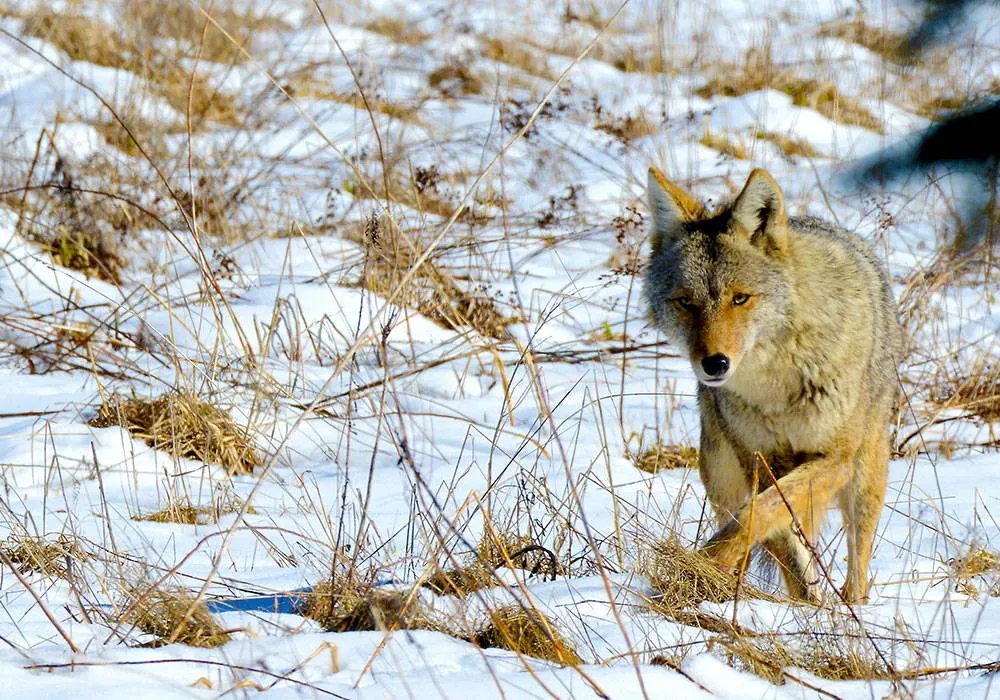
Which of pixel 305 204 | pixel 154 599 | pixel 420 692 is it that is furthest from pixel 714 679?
pixel 305 204

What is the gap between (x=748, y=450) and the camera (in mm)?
4508

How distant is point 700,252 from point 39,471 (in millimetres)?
3106

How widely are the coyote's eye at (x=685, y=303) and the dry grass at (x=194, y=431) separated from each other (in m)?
2.12

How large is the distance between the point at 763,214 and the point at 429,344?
313 centimetres

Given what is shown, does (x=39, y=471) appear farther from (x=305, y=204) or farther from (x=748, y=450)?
(x=305, y=204)

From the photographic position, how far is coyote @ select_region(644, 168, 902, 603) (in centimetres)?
419

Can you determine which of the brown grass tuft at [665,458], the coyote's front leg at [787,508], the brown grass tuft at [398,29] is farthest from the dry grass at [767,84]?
the coyote's front leg at [787,508]

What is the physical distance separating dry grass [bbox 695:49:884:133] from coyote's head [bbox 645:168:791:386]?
6.93 m

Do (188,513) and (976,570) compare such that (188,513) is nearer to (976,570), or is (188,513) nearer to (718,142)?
(976,570)

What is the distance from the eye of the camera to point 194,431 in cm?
532

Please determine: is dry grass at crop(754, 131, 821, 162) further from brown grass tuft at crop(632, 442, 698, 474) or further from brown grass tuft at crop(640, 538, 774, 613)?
brown grass tuft at crop(640, 538, 774, 613)

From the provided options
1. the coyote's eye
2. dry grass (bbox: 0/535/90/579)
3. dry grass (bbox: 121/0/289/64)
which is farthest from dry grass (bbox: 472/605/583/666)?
dry grass (bbox: 121/0/289/64)

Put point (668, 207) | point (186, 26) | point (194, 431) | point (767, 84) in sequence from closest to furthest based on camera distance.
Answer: point (668, 207) → point (194, 431) → point (767, 84) → point (186, 26)

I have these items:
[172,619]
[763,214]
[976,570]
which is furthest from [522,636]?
[763,214]
